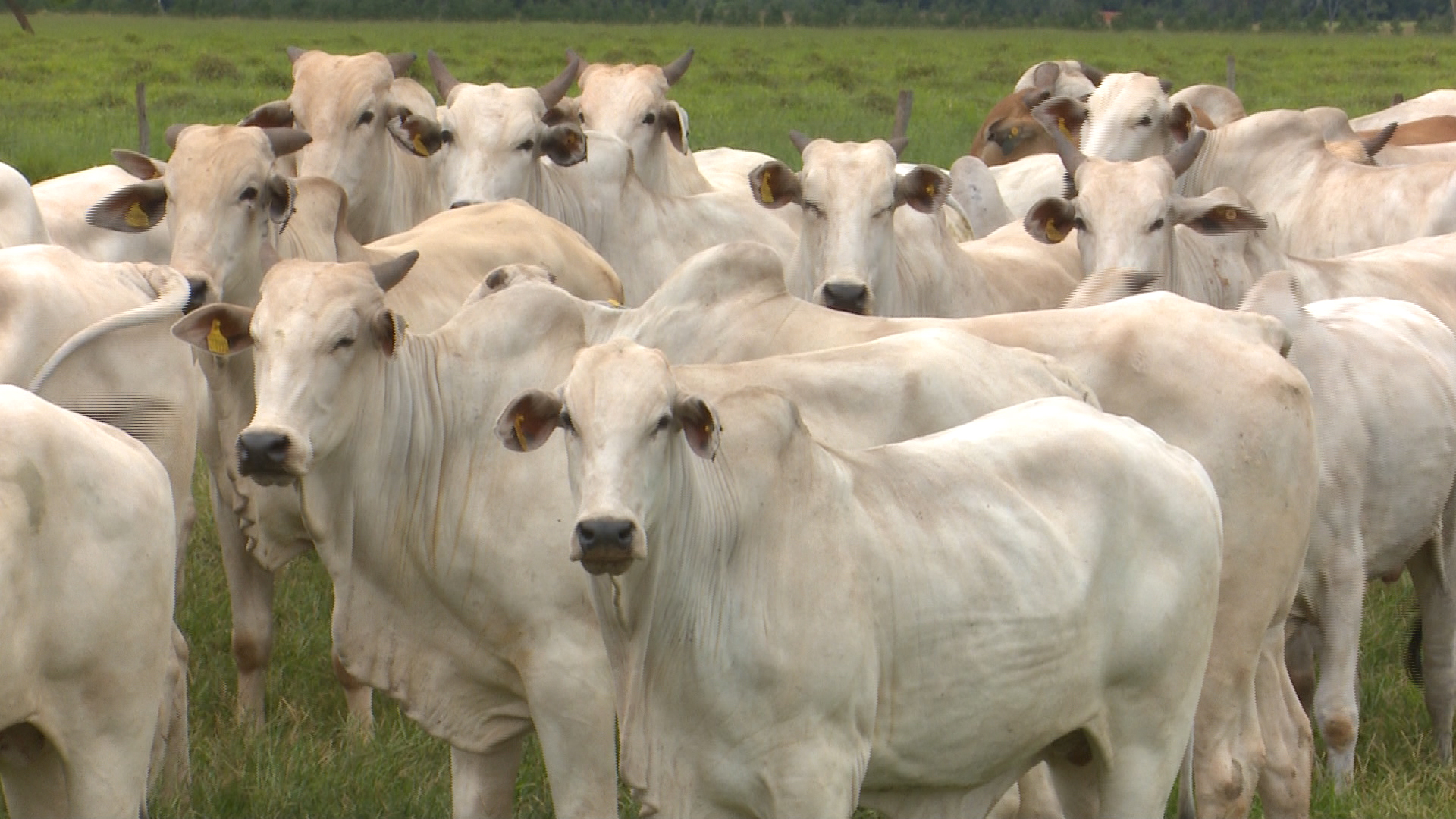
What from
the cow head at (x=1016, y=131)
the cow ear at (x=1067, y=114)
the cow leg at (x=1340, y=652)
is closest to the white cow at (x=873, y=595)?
the cow leg at (x=1340, y=652)

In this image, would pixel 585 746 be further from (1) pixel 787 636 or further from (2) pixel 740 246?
(2) pixel 740 246

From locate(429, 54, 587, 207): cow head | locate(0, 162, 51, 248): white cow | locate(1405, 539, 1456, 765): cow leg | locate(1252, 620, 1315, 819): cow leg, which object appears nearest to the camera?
locate(1252, 620, 1315, 819): cow leg

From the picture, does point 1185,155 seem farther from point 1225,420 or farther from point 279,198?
point 279,198

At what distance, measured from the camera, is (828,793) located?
363 cm

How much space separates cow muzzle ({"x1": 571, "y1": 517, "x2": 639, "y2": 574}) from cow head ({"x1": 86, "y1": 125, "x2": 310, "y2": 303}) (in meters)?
2.47

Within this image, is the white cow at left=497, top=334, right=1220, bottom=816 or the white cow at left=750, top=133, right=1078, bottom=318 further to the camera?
the white cow at left=750, top=133, right=1078, bottom=318

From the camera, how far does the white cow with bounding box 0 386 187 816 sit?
3.65 meters

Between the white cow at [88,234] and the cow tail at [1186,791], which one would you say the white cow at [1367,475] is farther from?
the white cow at [88,234]

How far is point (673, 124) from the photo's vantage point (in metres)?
8.80

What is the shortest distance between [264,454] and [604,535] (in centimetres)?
107

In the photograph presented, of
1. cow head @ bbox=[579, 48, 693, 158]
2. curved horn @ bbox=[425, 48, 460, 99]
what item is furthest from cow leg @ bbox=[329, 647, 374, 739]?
curved horn @ bbox=[425, 48, 460, 99]

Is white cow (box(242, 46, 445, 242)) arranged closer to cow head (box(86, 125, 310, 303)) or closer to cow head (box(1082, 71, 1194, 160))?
cow head (box(86, 125, 310, 303))

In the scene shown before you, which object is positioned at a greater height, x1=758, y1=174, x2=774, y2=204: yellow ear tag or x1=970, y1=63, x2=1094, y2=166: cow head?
x1=758, y1=174, x2=774, y2=204: yellow ear tag

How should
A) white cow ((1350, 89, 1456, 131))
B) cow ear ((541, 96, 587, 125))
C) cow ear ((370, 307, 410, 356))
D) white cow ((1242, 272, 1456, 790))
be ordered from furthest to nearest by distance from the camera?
1. white cow ((1350, 89, 1456, 131))
2. cow ear ((541, 96, 587, 125))
3. white cow ((1242, 272, 1456, 790))
4. cow ear ((370, 307, 410, 356))
